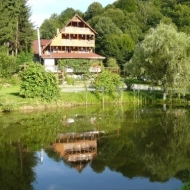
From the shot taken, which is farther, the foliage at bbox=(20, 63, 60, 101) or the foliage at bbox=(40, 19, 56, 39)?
the foliage at bbox=(40, 19, 56, 39)

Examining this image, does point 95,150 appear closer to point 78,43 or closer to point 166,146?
point 166,146

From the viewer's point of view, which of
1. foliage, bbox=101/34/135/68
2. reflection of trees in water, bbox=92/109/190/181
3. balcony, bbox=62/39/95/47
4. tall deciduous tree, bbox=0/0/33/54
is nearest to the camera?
reflection of trees in water, bbox=92/109/190/181

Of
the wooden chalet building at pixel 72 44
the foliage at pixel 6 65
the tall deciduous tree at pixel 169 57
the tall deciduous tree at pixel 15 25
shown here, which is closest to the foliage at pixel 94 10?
the wooden chalet building at pixel 72 44

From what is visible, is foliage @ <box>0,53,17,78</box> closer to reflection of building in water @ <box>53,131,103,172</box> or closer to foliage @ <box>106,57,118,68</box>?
foliage @ <box>106,57,118,68</box>

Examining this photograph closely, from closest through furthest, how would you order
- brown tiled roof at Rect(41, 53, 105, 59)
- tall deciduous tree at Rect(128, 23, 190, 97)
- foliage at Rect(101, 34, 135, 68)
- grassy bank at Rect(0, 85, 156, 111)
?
grassy bank at Rect(0, 85, 156, 111) < tall deciduous tree at Rect(128, 23, 190, 97) < brown tiled roof at Rect(41, 53, 105, 59) < foliage at Rect(101, 34, 135, 68)

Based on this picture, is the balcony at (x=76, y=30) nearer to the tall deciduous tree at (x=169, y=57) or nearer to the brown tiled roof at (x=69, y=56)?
the brown tiled roof at (x=69, y=56)

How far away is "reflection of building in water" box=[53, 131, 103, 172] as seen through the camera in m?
18.1

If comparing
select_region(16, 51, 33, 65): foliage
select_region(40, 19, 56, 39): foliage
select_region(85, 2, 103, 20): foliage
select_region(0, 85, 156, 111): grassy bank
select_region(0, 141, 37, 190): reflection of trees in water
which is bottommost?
select_region(0, 141, 37, 190): reflection of trees in water

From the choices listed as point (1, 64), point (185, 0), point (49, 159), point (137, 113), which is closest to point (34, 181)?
point (49, 159)

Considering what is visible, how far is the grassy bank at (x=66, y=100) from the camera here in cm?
3148

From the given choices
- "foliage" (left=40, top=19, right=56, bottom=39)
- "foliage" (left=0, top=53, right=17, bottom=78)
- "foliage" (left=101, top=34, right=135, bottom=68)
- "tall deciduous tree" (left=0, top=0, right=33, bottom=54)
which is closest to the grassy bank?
"foliage" (left=0, top=53, right=17, bottom=78)

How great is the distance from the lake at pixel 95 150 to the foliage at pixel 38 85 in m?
2.97

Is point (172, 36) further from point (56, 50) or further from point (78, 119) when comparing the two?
point (56, 50)

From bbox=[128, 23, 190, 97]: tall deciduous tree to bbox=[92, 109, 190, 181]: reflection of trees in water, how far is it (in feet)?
22.0
